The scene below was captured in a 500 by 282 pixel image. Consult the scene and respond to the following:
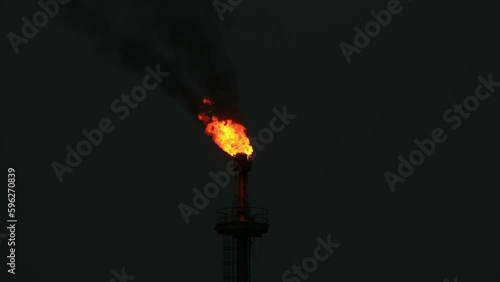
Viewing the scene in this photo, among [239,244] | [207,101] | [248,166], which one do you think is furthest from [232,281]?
[207,101]

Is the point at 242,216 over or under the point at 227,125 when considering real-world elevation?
under

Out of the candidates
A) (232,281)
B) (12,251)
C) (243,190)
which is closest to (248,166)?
(243,190)

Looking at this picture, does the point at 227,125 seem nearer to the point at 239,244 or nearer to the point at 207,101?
the point at 207,101

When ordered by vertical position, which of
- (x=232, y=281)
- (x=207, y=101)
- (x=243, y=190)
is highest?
(x=207, y=101)

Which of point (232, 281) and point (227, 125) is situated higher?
point (227, 125)

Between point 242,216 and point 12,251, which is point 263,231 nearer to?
point 242,216

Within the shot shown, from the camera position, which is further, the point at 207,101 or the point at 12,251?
the point at 12,251
